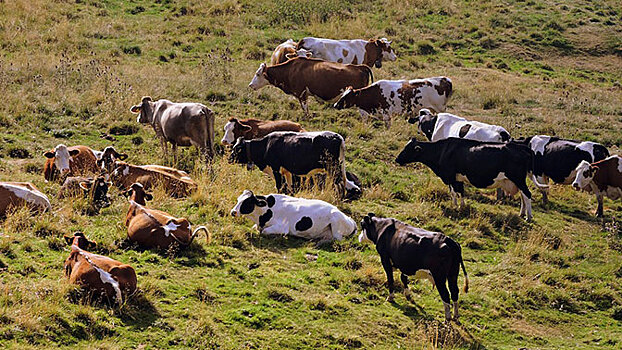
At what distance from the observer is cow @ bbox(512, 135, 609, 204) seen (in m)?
15.0

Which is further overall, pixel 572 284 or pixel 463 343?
pixel 572 284

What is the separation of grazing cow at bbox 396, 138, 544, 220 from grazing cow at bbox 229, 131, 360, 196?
1.77 m

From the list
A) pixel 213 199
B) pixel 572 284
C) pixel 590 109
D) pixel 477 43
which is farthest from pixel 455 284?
pixel 477 43

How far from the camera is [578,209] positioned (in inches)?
586

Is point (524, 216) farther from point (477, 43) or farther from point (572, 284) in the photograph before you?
point (477, 43)

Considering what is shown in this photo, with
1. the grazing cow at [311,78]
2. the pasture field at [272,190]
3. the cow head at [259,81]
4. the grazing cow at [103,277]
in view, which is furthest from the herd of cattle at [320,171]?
the cow head at [259,81]

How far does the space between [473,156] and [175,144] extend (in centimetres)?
616

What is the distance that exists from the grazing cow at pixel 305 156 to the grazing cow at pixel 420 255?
3372mm

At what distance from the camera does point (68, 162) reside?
1359 centimetres

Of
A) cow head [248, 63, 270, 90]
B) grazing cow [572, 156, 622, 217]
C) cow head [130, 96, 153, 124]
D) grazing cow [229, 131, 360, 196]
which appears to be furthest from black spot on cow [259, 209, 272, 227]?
cow head [248, 63, 270, 90]

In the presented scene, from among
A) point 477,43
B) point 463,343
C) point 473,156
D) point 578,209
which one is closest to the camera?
point 463,343

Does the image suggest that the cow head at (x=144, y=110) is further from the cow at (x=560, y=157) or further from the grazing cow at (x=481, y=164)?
the cow at (x=560, y=157)

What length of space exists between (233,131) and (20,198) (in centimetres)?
568

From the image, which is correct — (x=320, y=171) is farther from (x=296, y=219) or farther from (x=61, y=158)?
(x=61, y=158)
